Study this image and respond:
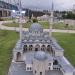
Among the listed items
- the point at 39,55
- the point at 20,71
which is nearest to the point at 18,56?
the point at 20,71

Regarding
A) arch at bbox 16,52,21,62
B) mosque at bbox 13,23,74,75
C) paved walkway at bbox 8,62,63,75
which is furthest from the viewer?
arch at bbox 16,52,21,62

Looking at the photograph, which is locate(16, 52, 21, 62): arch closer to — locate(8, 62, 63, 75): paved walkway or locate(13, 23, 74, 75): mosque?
locate(13, 23, 74, 75): mosque

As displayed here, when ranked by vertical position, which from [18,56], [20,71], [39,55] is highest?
[39,55]

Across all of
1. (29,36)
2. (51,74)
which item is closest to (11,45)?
(29,36)

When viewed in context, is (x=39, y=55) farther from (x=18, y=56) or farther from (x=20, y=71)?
(x=18, y=56)

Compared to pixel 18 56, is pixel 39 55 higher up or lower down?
higher up

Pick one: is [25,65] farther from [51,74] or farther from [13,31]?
[13,31]

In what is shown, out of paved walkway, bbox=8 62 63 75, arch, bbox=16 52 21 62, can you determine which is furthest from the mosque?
paved walkway, bbox=8 62 63 75

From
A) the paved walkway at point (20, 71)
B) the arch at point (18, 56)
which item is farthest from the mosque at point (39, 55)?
the paved walkway at point (20, 71)
